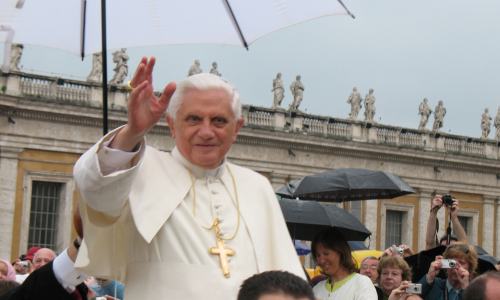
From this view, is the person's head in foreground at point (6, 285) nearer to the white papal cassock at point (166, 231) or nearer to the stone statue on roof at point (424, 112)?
the white papal cassock at point (166, 231)

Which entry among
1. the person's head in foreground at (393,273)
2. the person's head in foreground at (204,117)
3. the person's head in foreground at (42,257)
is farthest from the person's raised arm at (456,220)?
the person's head in foreground at (204,117)

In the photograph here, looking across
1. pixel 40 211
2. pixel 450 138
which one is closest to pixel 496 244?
pixel 450 138

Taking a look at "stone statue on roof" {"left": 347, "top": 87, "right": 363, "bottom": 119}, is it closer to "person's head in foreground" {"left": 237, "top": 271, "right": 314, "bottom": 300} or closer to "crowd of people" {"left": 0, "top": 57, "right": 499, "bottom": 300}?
"crowd of people" {"left": 0, "top": 57, "right": 499, "bottom": 300}

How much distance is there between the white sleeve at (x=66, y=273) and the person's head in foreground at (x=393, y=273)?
12.9ft

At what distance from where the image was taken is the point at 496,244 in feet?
93.4

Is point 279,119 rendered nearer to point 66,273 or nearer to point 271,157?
point 271,157

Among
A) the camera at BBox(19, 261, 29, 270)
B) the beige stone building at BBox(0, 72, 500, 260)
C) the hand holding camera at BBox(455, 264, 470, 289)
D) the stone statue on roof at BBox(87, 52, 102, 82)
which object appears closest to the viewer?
the hand holding camera at BBox(455, 264, 470, 289)

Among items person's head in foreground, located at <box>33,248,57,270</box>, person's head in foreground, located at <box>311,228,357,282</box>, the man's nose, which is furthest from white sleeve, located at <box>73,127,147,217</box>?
person's head in foreground, located at <box>33,248,57,270</box>

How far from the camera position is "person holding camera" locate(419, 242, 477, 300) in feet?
17.0

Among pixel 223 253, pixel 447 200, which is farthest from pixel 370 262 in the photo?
pixel 223 253

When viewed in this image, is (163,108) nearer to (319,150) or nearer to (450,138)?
Answer: (319,150)

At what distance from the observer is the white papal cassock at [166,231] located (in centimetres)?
255

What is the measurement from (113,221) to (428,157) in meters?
25.6

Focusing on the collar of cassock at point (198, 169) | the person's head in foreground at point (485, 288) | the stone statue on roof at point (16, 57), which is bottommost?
the person's head in foreground at point (485, 288)
